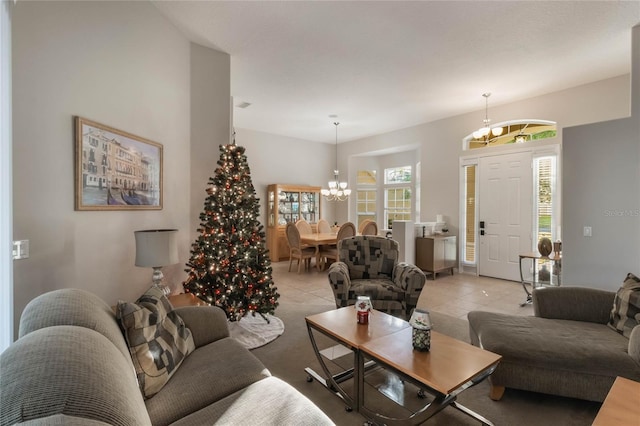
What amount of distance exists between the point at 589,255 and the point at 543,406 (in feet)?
7.74

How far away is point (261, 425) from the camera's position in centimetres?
117

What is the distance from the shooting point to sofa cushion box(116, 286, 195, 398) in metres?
1.42

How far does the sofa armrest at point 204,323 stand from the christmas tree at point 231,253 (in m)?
0.88

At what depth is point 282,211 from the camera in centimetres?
720

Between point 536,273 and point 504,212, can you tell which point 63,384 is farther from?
point 504,212

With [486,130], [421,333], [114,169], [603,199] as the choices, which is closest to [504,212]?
[486,130]

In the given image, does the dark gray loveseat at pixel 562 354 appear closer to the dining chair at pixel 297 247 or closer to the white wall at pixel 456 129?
the white wall at pixel 456 129

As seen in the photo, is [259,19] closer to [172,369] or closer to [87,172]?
[87,172]

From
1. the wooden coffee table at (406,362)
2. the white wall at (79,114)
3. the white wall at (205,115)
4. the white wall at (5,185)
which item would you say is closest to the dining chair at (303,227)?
the white wall at (205,115)

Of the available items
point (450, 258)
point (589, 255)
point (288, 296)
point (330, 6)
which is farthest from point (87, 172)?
point (450, 258)

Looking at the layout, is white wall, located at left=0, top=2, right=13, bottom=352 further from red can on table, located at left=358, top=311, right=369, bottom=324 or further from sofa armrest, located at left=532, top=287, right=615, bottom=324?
sofa armrest, located at left=532, top=287, right=615, bottom=324

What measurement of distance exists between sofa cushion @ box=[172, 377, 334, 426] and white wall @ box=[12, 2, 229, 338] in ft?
4.66

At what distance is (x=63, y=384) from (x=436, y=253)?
215 inches

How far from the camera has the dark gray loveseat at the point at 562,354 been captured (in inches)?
71.8
